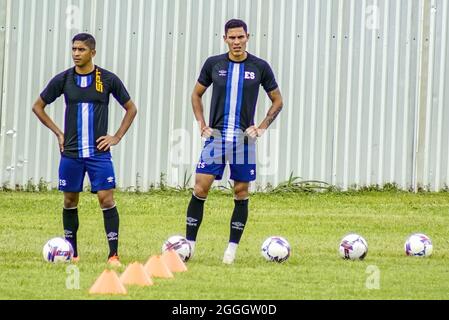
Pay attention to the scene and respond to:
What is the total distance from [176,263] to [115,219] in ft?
3.45

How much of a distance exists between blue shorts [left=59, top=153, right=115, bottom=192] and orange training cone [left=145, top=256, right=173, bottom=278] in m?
1.33

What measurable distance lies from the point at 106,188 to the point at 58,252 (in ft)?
2.68

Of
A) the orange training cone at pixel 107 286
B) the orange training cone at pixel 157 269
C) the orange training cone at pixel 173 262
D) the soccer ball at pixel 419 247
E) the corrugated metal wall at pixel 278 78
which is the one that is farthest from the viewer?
the corrugated metal wall at pixel 278 78

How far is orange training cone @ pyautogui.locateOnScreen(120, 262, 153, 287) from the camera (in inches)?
440

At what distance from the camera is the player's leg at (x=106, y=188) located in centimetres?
1292

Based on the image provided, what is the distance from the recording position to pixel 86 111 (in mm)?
12945

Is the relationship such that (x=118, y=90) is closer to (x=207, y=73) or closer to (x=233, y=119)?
(x=207, y=73)

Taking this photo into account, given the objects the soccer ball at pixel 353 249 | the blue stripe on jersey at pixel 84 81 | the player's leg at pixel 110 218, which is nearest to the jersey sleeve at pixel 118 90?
the blue stripe on jersey at pixel 84 81

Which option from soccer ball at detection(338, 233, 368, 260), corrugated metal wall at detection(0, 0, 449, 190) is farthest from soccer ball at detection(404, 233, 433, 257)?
corrugated metal wall at detection(0, 0, 449, 190)

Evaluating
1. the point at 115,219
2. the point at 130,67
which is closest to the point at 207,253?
the point at 115,219

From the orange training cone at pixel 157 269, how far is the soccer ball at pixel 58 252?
1.27 m

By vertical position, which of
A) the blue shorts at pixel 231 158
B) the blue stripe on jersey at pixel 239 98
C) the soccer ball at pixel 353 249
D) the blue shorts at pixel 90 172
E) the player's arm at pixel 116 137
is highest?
the blue stripe on jersey at pixel 239 98

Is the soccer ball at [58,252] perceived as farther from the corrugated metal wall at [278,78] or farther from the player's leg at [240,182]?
the corrugated metal wall at [278,78]

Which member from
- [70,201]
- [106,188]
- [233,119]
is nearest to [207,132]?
[233,119]
